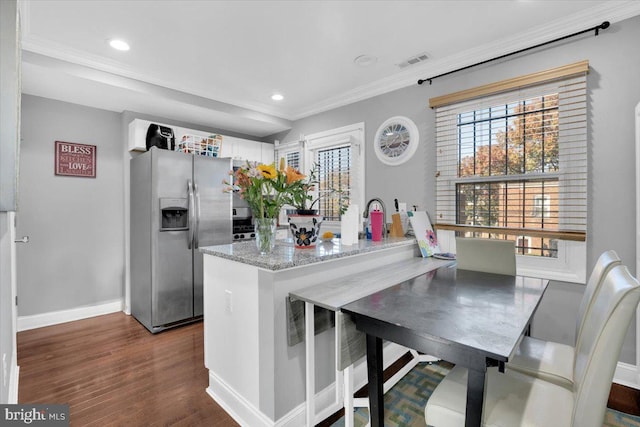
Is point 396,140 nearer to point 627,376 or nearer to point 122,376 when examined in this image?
point 627,376

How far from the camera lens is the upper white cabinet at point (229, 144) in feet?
11.3

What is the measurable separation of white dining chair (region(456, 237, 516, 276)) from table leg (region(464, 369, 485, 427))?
52.8 inches

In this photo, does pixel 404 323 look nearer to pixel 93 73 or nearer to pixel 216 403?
pixel 216 403

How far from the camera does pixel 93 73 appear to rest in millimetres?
2799

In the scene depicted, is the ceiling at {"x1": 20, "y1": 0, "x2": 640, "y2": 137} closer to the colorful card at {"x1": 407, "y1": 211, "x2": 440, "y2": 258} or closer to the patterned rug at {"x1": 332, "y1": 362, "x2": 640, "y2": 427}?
the colorful card at {"x1": 407, "y1": 211, "x2": 440, "y2": 258}

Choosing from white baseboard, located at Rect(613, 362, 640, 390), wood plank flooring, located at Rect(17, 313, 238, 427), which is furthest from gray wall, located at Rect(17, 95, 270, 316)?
white baseboard, located at Rect(613, 362, 640, 390)

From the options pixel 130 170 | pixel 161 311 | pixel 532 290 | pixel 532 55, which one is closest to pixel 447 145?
pixel 532 55

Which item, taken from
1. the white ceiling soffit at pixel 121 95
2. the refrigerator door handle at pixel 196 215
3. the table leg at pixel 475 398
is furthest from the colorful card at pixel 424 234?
the white ceiling soffit at pixel 121 95

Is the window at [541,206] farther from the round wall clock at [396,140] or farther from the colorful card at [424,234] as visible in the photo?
the round wall clock at [396,140]

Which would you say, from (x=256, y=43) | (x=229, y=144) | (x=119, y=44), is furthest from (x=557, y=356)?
(x=229, y=144)

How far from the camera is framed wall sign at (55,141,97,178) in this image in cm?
331

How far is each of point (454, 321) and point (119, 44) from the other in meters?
3.21

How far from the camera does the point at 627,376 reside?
209 centimetres

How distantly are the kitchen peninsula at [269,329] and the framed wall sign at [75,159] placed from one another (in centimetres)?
251
